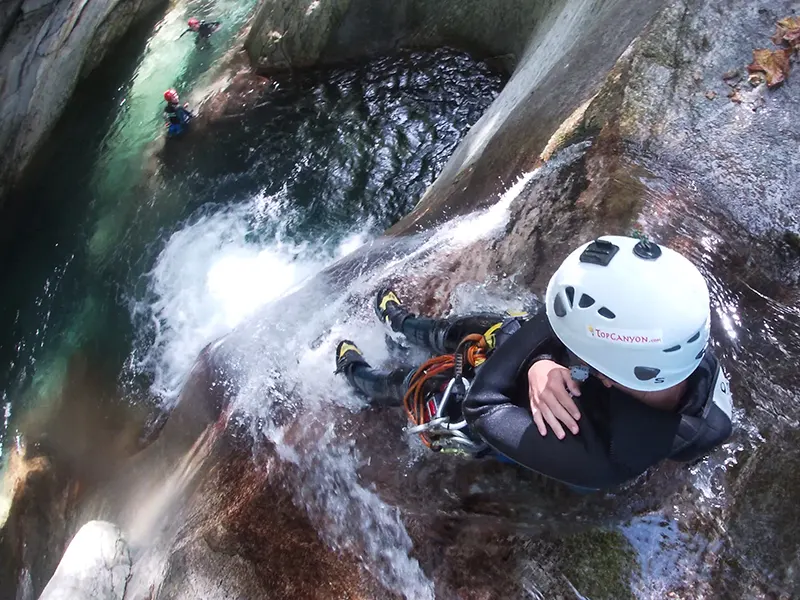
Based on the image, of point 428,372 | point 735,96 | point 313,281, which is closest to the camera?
point 428,372

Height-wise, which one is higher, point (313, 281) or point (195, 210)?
point (313, 281)

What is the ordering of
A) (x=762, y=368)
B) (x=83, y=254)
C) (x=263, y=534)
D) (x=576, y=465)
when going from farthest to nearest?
(x=83, y=254) → (x=263, y=534) → (x=762, y=368) → (x=576, y=465)

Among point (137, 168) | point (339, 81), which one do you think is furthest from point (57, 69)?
point (339, 81)

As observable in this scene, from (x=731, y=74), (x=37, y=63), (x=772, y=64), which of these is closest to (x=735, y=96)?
(x=731, y=74)

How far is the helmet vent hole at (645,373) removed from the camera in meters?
2.19

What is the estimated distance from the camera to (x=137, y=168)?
1011 cm

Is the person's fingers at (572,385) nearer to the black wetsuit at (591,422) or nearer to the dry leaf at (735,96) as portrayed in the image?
the black wetsuit at (591,422)

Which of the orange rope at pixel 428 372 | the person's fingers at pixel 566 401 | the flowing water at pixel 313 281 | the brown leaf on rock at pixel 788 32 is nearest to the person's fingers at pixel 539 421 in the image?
the person's fingers at pixel 566 401

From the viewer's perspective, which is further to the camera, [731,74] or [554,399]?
[731,74]

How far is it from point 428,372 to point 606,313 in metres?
1.51

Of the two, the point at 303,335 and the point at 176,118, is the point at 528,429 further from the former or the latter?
the point at 176,118

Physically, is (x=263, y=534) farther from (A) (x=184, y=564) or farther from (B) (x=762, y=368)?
(B) (x=762, y=368)

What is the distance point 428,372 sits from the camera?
3.53 meters

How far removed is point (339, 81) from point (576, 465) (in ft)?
31.6
